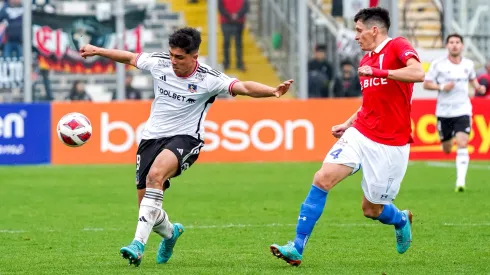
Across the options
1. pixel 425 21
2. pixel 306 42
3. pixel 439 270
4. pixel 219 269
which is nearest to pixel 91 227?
pixel 219 269

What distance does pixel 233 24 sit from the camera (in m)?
25.9

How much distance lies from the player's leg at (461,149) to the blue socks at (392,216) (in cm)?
711

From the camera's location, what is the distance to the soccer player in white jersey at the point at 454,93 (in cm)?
1730

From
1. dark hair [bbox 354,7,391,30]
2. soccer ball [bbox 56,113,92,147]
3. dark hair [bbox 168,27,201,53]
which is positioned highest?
dark hair [bbox 354,7,391,30]

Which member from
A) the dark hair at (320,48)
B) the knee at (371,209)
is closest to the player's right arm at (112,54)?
the knee at (371,209)

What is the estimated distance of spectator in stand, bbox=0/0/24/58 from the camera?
966 inches

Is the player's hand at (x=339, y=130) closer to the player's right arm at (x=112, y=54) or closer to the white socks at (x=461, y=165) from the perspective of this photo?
the player's right arm at (x=112, y=54)

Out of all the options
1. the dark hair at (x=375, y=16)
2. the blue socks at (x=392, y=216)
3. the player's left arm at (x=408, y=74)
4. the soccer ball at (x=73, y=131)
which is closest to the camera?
the player's left arm at (x=408, y=74)

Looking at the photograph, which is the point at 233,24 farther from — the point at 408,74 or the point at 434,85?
the point at 408,74

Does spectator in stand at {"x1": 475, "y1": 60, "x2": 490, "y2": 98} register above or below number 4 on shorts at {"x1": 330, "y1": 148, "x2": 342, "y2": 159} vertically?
above

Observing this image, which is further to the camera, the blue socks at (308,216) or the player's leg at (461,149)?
the player's leg at (461,149)

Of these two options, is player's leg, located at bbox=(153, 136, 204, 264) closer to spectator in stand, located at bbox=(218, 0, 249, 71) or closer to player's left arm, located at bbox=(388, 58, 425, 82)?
player's left arm, located at bbox=(388, 58, 425, 82)

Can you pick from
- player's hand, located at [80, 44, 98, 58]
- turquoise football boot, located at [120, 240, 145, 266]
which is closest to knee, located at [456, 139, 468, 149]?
player's hand, located at [80, 44, 98, 58]

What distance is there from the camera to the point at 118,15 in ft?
82.2
